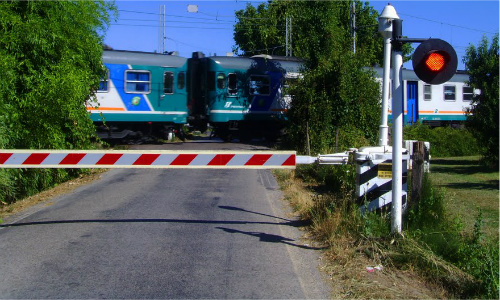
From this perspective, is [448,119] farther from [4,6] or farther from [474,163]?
[4,6]

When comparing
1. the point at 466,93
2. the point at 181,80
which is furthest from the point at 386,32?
the point at 466,93

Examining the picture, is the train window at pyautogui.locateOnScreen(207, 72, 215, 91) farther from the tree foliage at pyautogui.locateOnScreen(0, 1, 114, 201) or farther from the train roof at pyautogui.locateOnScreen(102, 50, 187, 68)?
the tree foliage at pyautogui.locateOnScreen(0, 1, 114, 201)

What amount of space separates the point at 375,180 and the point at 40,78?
827 centimetres

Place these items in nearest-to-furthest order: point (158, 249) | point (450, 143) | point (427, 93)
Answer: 1. point (158, 249)
2. point (450, 143)
3. point (427, 93)

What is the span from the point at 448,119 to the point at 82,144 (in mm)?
20120

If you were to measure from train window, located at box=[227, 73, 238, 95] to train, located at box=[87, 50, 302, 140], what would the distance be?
41 millimetres

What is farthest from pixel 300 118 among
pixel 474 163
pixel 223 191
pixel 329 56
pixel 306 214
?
pixel 306 214

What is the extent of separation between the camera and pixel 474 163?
633 inches

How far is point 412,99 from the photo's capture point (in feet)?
Result: 90.2

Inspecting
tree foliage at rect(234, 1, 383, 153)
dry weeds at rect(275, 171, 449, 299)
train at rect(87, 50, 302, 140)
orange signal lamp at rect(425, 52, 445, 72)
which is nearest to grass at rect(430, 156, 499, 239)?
dry weeds at rect(275, 171, 449, 299)

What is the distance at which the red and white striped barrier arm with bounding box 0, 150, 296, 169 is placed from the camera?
722 cm

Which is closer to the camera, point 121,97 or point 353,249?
point 353,249

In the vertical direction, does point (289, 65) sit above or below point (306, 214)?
above

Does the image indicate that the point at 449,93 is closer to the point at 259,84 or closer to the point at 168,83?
the point at 259,84
